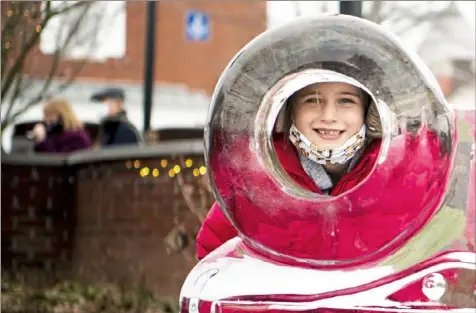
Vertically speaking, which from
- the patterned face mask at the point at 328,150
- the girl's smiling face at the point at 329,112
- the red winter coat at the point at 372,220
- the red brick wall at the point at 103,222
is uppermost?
the girl's smiling face at the point at 329,112

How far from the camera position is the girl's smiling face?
3057 mm

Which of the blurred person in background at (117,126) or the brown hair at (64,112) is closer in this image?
the brown hair at (64,112)

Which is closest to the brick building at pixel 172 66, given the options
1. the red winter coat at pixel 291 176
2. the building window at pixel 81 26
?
the building window at pixel 81 26

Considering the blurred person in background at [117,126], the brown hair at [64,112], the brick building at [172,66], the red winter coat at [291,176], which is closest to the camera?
the red winter coat at [291,176]

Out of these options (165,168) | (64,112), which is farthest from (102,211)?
(64,112)

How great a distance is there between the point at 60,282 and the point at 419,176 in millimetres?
5021

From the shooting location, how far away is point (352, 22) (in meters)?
2.85

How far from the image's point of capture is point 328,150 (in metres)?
3.07

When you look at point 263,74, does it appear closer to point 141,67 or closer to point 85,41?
point 85,41

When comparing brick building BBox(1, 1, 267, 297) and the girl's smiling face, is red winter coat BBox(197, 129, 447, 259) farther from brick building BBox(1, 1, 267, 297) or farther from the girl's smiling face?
brick building BBox(1, 1, 267, 297)

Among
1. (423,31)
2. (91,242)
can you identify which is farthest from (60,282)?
(423,31)

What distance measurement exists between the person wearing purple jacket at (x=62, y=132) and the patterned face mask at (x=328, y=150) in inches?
213

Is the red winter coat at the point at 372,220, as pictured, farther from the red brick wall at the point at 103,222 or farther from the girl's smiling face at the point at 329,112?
the red brick wall at the point at 103,222

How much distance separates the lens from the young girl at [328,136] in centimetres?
304
